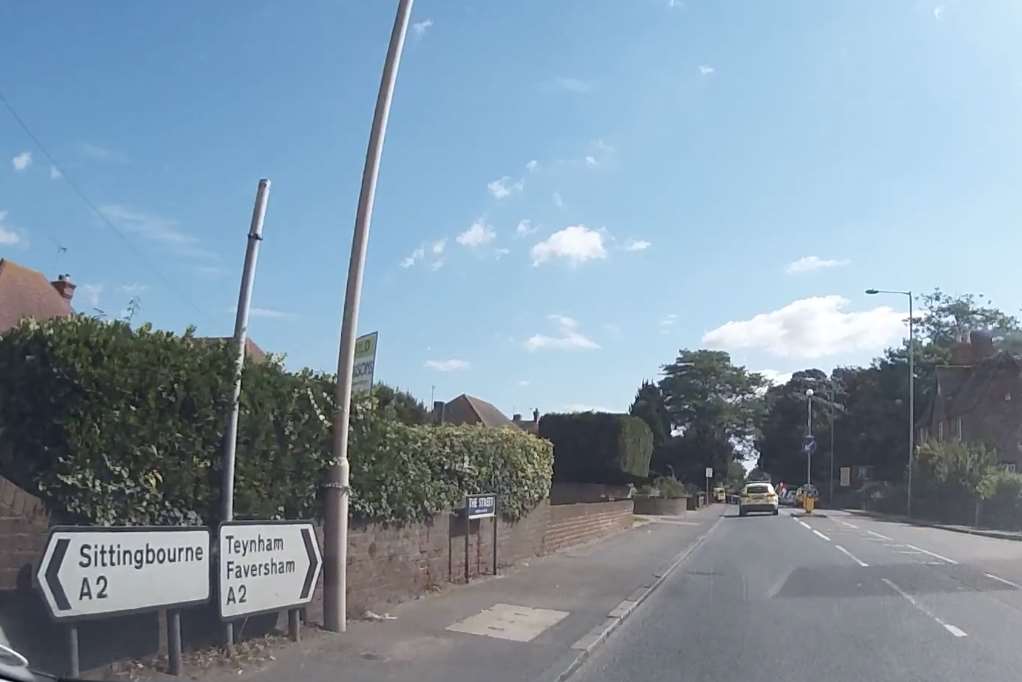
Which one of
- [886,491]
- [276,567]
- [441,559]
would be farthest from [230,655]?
[886,491]

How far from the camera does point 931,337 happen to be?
98562mm

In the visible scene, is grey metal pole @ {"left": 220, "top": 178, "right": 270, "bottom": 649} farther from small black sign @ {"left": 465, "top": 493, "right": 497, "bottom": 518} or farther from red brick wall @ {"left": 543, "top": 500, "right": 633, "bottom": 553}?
red brick wall @ {"left": 543, "top": 500, "right": 633, "bottom": 553}

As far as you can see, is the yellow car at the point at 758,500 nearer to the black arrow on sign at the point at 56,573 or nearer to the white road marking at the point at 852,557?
the white road marking at the point at 852,557

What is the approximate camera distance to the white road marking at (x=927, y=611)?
11.3 meters

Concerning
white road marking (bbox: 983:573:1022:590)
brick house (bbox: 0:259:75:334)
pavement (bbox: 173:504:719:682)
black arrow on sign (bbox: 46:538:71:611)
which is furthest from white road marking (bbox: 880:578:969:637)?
brick house (bbox: 0:259:75:334)

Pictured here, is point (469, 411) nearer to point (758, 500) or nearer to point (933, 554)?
point (758, 500)

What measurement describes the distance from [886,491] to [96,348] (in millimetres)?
60839

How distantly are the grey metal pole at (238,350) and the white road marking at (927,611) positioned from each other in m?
8.07

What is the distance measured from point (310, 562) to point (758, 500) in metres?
43.8

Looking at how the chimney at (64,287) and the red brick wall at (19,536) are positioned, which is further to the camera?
the chimney at (64,287)

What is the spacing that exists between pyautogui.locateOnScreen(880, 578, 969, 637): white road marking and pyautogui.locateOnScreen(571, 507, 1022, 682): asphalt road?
16 millimetres

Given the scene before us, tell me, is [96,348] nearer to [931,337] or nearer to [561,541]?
[561,541]

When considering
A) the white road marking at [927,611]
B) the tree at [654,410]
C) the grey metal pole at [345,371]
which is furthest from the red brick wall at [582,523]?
the tree at [654,410]

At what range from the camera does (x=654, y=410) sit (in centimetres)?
8669
